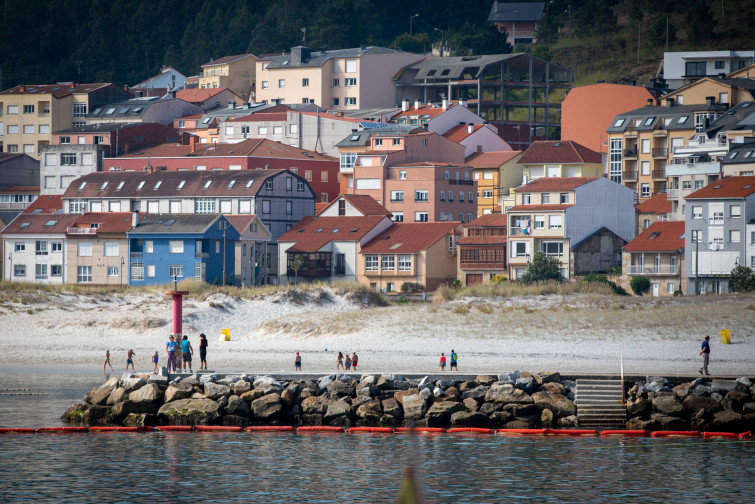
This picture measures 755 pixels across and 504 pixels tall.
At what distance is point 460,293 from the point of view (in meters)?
64.8

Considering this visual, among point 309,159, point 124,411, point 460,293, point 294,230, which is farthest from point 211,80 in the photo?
point 124,411

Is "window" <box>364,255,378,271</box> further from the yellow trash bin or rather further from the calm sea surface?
the calm sea surface

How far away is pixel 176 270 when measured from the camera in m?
74.9

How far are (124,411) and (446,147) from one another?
65034mm

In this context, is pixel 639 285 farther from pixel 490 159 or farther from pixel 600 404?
pixel 600 404

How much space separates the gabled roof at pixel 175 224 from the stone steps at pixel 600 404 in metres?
43.3

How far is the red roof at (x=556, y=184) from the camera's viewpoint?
79.5 meters

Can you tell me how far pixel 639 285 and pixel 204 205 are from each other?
32.6m

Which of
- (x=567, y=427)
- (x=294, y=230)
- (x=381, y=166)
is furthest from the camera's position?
(x=381, y=166)

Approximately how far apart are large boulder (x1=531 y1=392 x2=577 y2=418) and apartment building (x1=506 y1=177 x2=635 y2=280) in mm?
40839

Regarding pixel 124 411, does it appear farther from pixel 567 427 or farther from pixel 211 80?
pixel 211 80

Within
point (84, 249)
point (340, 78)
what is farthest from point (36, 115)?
point (84, 249)

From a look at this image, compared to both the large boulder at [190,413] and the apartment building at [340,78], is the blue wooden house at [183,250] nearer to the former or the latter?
the large boulder at [190,413]

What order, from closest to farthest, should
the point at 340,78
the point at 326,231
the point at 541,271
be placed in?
the point at 541,271 → the point at 326,231 → the point at 340,78
